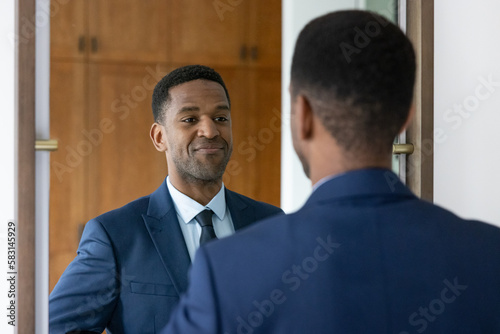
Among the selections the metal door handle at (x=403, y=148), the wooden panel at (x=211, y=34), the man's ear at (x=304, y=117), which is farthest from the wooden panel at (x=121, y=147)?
the man's ear at (x=304, y=117)

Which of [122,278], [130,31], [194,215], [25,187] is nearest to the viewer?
[25,187]

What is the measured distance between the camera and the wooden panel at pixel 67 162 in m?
1.11

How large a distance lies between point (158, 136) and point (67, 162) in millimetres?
220

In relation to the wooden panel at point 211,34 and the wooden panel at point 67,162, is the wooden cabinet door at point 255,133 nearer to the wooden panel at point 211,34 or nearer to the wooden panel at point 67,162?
the wooden panel at point 211,34

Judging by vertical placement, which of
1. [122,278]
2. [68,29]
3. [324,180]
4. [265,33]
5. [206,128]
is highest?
[265,33]

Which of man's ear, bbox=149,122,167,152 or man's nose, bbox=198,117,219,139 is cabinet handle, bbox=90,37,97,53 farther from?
man's nose, bbox=198,117,219,139

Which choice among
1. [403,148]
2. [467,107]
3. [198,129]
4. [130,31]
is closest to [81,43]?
[130,31]

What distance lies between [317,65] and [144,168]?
0.76 m

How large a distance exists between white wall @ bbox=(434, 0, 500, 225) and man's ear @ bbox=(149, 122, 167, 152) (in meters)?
0.65

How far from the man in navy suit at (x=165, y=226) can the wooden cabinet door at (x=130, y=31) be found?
0.91ft

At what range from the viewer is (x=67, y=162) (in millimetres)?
1247

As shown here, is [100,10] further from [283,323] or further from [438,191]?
[283,323]

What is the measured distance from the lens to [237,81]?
1.80m

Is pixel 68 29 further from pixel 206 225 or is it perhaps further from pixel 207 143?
pixel 206 225
